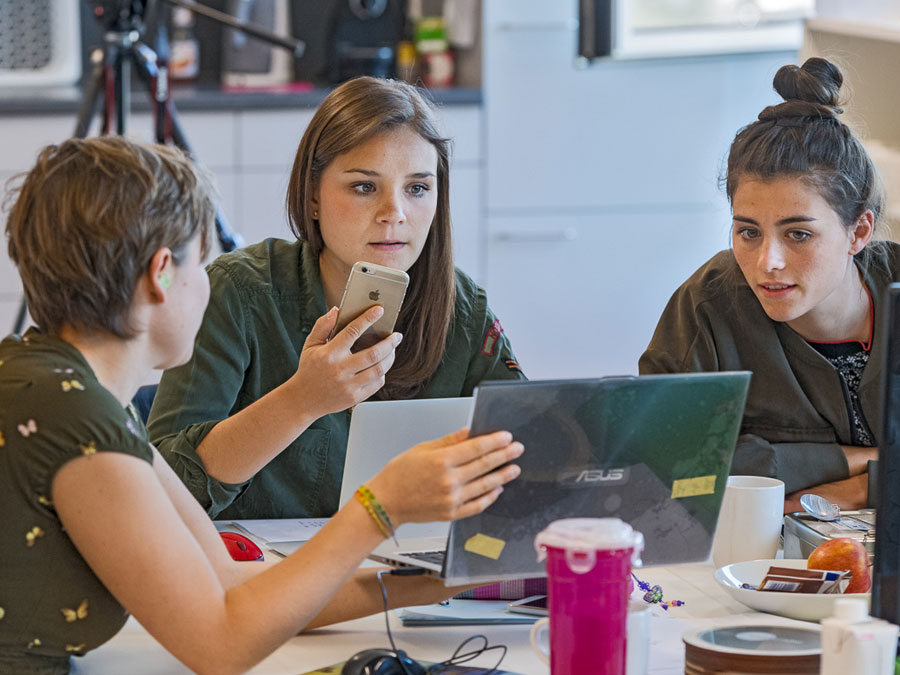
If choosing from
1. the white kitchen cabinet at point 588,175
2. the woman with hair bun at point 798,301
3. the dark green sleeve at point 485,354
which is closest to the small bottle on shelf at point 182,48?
the white kitchen cabinet at point 588,175

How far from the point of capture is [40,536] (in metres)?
0.96

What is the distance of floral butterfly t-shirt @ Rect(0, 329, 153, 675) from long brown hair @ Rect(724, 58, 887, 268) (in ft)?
3.04

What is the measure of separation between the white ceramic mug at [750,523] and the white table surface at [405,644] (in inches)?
3.6

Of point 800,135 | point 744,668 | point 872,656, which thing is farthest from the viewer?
point 800,135

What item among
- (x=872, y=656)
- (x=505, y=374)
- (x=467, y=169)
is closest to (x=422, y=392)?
(x=505, y=374)

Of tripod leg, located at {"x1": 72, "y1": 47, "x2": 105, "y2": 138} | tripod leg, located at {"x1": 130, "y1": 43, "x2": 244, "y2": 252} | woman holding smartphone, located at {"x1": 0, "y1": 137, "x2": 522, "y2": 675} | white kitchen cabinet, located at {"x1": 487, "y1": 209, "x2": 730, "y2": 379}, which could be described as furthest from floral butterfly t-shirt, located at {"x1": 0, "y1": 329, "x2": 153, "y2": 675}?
white kitchen cabinet, located at {"x1": 487, "y1": 209, "x2": 730, "y2": 379}

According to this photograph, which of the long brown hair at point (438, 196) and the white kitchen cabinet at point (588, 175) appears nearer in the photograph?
the long brown hair at point (438, 196)

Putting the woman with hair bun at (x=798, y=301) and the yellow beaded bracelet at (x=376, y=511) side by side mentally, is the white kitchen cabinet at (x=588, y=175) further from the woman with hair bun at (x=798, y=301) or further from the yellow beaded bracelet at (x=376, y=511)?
the yellow beaded bracelet at (x=376, y=511)

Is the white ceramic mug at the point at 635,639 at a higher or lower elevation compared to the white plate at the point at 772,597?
higher

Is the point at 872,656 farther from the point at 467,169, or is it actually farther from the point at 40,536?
the point at 467,169

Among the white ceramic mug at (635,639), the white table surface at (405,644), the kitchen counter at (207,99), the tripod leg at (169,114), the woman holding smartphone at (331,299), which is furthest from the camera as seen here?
the kitchen counter at (207,99)

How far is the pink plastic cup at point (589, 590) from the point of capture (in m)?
0.82

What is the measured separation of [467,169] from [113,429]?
2.57 m

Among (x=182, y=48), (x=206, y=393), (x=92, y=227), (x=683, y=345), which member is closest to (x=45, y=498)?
(x=92, y=227)
